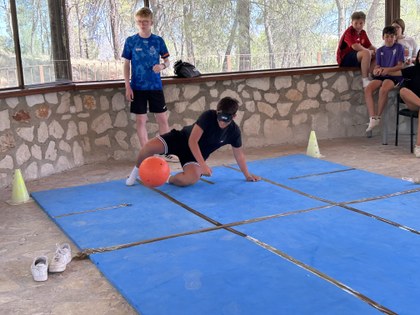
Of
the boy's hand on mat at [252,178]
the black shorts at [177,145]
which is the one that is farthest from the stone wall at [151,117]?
the boy's hand on mat at [252,178]

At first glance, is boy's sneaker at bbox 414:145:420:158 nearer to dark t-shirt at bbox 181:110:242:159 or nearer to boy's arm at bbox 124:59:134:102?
dark t-shirt at bbox 181:110:242:159

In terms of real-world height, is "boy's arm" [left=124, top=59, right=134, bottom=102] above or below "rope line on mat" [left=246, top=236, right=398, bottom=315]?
above

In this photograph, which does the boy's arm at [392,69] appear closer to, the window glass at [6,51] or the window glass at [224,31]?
the window glass at [224,31]

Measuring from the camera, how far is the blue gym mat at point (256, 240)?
116 inches

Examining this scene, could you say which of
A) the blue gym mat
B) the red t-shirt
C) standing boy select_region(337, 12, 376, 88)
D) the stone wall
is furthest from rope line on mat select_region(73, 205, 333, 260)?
the red t-shirt

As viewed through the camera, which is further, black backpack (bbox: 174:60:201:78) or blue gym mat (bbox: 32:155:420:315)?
black backpack (bbox: 174:60:201:78)

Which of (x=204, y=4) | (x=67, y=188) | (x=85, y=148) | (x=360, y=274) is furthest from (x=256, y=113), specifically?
(x=360, y=274)

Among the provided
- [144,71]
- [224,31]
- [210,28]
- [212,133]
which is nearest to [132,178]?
[212,133]

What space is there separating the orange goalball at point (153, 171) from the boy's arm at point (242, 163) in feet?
2.45

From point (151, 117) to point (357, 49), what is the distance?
3069 mm

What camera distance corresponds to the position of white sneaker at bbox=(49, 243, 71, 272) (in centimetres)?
338

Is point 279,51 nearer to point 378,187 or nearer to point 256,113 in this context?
point 256,113

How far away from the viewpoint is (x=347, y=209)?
446cm

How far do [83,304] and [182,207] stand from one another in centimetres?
177
